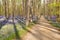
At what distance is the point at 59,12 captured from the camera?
28.8m

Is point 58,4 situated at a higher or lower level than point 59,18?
higher

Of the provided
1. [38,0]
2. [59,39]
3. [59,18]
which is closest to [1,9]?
[38,0]

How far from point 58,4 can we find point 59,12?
90.6 inches

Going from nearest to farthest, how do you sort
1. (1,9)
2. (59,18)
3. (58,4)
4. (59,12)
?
(58,4)
(59,12)
(59,18)
(1,9)

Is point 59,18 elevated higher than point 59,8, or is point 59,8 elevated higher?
point 59,8

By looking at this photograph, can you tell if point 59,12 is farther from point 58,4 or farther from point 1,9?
point 1,9

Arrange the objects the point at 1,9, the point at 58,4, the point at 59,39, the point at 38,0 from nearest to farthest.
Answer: the point at 59,39
the point at 58,4
the point at 38,0
the point at 1,9

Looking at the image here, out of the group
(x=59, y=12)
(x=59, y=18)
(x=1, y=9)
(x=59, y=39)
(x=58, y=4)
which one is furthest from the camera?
(x=1, y=9)

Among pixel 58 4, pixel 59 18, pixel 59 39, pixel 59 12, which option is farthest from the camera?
pixel 59 18

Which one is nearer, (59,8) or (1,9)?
(59,8)

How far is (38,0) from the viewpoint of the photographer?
61344mm

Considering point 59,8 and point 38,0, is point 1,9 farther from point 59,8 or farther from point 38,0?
point 59,8

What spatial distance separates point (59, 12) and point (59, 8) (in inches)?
44.6

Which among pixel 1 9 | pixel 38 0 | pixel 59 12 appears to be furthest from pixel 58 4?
pixel 1 9
